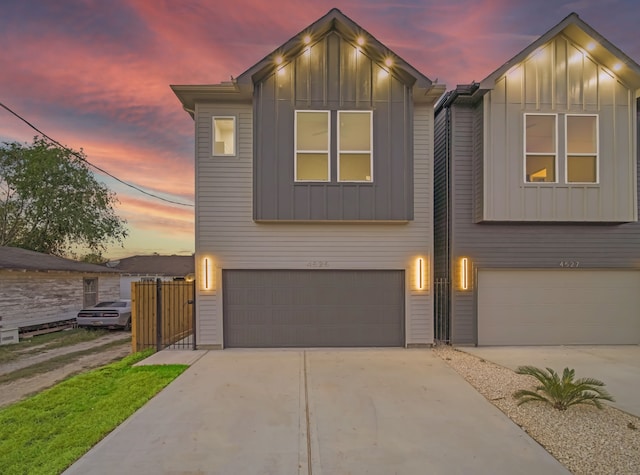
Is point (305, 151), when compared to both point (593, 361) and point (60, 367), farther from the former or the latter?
point (593, 361)

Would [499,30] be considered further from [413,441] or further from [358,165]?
[413,441]

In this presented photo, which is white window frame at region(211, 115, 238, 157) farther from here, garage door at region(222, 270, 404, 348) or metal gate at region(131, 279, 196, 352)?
metal gate at region(131, 279, 196, 352)

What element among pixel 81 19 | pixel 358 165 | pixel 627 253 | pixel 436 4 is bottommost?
pixel 627 253

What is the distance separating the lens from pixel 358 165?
7879 millimetres

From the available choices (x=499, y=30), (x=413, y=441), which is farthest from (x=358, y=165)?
(x=499, y=30)

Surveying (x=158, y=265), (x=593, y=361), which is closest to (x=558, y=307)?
(x=593, y=361)

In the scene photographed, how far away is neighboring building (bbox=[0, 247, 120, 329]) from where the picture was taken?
36.5 feet

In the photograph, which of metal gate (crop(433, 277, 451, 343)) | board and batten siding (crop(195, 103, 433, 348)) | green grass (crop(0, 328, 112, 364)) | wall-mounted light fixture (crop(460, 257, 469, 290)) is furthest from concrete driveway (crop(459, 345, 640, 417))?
green grass (crop(0, 328, 112, 364))

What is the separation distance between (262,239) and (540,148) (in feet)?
22.8

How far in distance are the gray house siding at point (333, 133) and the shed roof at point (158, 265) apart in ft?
73.4

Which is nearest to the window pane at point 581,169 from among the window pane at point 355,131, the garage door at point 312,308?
the garage door at point 312,308

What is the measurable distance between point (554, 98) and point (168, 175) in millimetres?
14731

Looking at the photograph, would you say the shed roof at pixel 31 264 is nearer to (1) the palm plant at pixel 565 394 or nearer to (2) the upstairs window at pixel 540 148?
(1) the palm plant at pixel 565 394

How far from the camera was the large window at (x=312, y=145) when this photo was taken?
25.7 feet
